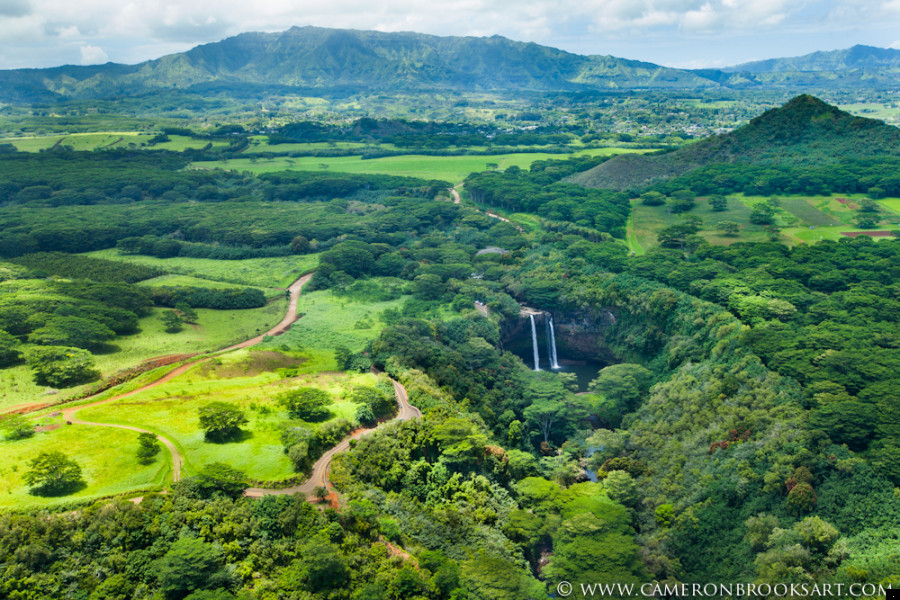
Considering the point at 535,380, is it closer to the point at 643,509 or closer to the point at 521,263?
the point at 643,509

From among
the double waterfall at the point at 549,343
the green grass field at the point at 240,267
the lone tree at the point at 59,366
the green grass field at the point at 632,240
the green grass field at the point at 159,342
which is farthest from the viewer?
the green grass field at the point at 632,240

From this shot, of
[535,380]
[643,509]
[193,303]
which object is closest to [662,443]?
[643,509]

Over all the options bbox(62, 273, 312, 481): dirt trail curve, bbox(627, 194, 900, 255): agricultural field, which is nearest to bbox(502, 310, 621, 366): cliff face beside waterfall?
bbox(627, 194, 900, 255): agricultural field

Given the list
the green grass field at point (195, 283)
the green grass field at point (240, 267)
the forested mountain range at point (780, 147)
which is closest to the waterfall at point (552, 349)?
the green grass field at point (195, 283)

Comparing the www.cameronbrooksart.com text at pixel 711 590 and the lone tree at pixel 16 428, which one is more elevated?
the lone tree at pixel 16 428

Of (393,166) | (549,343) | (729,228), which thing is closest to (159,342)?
(549,343)

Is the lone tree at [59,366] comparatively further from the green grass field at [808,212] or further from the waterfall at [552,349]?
the green grass field at [808,212]

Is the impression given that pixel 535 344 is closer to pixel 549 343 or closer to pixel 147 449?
pixel 549 343
